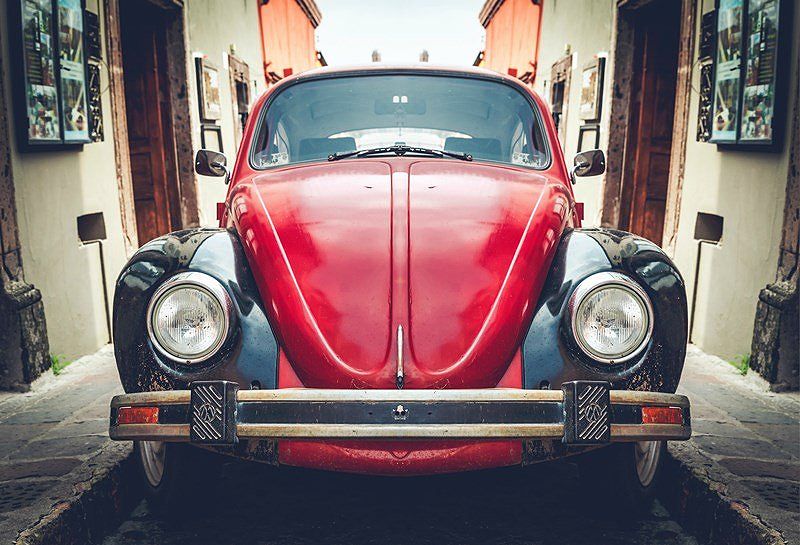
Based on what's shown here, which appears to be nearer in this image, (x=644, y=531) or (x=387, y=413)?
(x=387, y=413)

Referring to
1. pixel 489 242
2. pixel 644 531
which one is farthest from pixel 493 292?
pixel 644 531

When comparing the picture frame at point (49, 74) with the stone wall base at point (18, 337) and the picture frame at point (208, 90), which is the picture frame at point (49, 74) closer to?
the stone wall base at point (18, 337)

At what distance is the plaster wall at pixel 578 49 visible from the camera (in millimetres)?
8422

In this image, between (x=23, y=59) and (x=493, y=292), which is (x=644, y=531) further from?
(x=23, y=59)

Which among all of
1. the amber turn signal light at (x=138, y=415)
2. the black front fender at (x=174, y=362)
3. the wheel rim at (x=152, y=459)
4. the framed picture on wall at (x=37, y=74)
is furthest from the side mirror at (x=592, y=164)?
the framed picture on wall at (x=37, y=74)

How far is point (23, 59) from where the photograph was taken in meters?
4.21

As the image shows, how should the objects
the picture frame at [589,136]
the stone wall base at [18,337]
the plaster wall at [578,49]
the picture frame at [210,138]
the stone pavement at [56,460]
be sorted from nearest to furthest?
the stone pavement at [56,460]
the stone wall base at [18,337]
the picture frame at [589,136]
the plaster wall at [578,49]
the picture frame at [210,138]

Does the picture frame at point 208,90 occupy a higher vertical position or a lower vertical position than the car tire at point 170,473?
higher

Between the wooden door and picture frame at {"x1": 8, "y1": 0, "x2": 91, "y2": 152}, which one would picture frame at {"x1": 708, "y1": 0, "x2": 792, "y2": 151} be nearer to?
the wooden door

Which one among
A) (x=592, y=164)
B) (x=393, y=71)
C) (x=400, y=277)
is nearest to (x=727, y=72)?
(x=592, y=164)

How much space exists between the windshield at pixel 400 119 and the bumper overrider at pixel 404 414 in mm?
1623

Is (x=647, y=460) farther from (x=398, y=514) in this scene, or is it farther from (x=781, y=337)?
(x=781, y=337)

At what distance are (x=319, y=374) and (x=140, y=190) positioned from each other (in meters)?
6.63

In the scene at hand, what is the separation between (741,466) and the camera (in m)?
3.01
